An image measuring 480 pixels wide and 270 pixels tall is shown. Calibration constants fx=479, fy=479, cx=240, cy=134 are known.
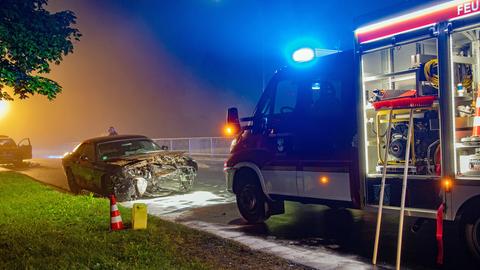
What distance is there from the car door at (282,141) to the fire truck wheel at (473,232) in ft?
8.92

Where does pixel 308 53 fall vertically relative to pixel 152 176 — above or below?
above

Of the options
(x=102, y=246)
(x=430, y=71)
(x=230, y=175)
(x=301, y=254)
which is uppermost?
(x=430, y=71)

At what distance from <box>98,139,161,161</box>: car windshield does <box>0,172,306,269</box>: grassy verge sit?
295 cm

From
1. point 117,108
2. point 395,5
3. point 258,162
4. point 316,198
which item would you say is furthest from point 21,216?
point 117,108

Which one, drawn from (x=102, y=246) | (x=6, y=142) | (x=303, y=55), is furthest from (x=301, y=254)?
(x=6, y=142)

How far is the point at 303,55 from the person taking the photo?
24.2ft

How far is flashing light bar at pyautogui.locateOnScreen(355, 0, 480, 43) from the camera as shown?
17.0ft

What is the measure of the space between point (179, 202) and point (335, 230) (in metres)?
4.60

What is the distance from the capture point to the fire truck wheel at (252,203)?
8.31 meters

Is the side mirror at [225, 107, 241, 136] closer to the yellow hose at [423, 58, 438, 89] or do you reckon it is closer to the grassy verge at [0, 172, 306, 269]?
the grassy verge at [0, 172, 306, 269]

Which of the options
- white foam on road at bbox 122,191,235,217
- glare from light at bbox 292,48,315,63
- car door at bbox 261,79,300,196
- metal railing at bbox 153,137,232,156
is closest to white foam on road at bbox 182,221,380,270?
car door at bbox 261,79,300,196

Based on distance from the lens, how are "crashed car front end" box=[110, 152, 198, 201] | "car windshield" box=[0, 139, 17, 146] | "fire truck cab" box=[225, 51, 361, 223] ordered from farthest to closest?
"car windshield" box=[0, 139, 17, 146]
"crashed car front end" box=[110, 152, 198, 201]
"fire truck cab" box=[225, 51, 361, 223]

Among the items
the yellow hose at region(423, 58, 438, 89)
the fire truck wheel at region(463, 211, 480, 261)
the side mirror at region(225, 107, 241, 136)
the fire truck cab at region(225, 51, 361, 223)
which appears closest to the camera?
the fire truck wheel at region(463, 211, 480, 261)

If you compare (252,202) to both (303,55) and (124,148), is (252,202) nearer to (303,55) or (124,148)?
(303,55)
